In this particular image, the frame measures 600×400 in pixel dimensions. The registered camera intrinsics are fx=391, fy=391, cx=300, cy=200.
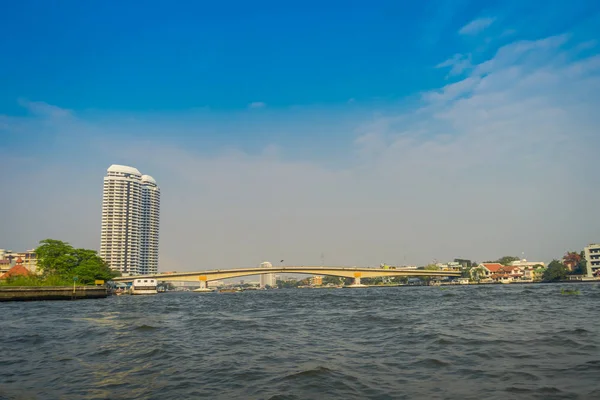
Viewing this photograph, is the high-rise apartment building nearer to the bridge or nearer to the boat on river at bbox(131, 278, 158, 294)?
the bridge

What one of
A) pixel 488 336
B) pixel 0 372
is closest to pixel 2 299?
pixel 0 372

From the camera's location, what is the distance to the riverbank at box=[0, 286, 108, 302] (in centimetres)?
5942

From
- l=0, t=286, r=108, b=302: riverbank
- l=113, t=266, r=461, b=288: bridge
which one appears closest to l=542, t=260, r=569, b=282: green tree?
l=113, t=266, r=461, b=288: bridge

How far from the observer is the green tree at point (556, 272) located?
14275cm

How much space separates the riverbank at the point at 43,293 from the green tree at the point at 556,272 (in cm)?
15039

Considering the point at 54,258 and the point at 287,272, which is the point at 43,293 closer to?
the point at 54,258

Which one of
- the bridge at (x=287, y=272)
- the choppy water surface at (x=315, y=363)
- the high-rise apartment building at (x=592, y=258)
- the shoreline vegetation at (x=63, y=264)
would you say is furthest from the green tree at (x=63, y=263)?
the high-rise apartment building at (x=592, y=258)

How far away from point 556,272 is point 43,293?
158046 millimetres

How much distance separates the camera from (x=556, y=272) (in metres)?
144

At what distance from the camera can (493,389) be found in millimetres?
8891

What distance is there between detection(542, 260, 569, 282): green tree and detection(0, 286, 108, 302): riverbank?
150m

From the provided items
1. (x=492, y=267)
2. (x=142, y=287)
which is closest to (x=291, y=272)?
(x=142, y=287)

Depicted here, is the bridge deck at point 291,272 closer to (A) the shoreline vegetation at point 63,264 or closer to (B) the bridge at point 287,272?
(B) the bridge at point 287,272

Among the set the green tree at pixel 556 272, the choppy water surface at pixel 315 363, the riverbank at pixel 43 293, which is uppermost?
the choppy water surface at pixel 315 363
